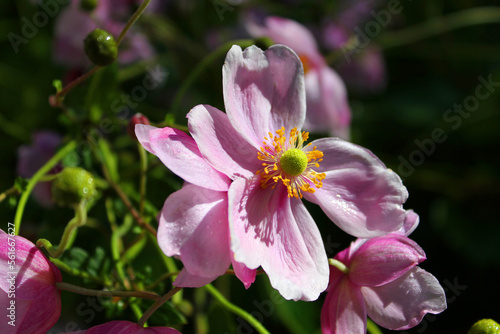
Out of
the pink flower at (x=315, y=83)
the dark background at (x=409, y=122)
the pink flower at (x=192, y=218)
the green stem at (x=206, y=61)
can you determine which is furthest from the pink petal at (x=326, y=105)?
the pink flower at (x=192, y=218)

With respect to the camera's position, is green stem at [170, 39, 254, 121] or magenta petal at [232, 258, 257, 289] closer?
magenta petal at [232, 258, 257, 289]

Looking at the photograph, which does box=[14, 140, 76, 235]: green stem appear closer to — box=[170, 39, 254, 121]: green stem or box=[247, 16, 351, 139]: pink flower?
box=[170, 39, 254, 121]: green stem

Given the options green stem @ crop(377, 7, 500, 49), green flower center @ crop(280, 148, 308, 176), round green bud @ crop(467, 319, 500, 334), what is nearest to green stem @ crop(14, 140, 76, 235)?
green flower center @ crop(280, 148, 308, 176)

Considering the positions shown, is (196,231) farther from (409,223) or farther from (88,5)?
(88,5)

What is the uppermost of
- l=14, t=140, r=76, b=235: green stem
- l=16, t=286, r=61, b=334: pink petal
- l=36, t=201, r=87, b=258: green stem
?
l=36, t=201, r=87, b=258: green stem

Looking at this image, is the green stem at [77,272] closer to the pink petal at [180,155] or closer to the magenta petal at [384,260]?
the pink petal at [180,155]

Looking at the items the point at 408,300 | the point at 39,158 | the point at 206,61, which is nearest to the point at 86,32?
the point at 39,158

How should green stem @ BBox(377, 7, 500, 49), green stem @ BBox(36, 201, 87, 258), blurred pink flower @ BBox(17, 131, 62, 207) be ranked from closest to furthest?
green stem @ BBox(36, 201, 87, 258) < blurred pink flower @ BBox(17, 131, 62, 207) < green stem @ BBox(377, 7, 500, 49)

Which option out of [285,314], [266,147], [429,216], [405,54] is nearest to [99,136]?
[266,147]
